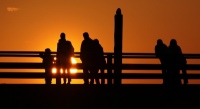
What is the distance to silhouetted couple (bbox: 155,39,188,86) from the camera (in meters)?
15.7

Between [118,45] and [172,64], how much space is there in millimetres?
1802

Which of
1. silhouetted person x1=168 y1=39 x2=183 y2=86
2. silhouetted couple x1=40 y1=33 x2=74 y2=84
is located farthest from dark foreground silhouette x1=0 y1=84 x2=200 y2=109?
silhouetted couple x1=40 y1=33 x2=74 y2=84

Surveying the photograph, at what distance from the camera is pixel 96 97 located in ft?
46.1

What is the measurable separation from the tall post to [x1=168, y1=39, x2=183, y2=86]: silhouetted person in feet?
4.84

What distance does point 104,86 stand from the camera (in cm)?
1473

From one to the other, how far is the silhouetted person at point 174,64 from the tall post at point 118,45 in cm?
147

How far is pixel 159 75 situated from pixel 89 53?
218cm

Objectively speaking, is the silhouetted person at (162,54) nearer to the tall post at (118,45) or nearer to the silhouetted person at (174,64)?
the silhouetted person at (174,64)

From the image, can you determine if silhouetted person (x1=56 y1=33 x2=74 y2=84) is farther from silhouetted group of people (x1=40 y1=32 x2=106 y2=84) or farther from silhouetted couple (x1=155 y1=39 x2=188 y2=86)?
silhouetted couple (x1=155 y1=39 x2=188 y2=86)

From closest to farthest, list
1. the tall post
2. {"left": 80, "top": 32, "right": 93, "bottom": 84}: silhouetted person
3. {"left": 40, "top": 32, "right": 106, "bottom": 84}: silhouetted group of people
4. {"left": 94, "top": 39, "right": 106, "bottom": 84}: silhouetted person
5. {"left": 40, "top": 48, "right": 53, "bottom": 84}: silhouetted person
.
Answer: the tall post → {"left": 40, "top": 48, "right": 53, "bottom": 84}: silhouetted person → {"left": 40, "top": 32, "right": 106, "bottom": 84}: silhouetted group of people → {"left": 94, "top": 39, "right": 106, "bottom": 84}: silhouetted person → {"left": 80, "top": 32, "right": 93, "bottom": 84}: silhouetted person

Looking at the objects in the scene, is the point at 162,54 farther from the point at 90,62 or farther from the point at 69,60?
the point at 69,60

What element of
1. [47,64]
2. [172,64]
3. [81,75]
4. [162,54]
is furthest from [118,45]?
[47,64]

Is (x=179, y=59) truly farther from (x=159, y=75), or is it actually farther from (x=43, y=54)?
(x=43, y=54)

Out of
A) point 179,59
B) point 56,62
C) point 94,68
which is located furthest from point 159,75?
point 56,62
